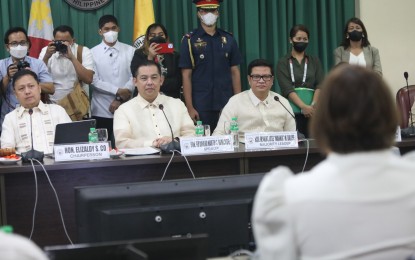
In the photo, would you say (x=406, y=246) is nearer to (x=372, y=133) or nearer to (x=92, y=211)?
(x=372, y=133)

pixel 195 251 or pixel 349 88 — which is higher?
pixel 349 88

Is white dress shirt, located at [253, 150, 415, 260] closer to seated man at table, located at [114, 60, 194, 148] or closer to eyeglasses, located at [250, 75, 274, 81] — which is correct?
seated man at table, located at [114, 60, 194, 148]

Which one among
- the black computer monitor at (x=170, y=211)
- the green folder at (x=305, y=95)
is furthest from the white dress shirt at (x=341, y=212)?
the green folder at (x=305, y=95)

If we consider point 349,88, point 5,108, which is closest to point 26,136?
point 5,108

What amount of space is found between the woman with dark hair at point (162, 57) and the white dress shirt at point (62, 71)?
377 mm

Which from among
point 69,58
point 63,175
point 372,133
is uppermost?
point 69,58

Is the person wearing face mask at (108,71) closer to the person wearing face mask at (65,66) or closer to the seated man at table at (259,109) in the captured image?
the person wearing face mask at (65,66)

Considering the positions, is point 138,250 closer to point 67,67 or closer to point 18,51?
point 18,51

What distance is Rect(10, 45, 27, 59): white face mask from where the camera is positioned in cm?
504

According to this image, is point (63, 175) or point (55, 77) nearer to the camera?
point (63, 175)

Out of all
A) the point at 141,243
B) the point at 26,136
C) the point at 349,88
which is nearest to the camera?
the point at 349,88

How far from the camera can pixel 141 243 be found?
5.16ft

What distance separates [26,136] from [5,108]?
2.59 feet

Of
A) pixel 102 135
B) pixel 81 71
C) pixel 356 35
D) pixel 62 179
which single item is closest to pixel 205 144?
pixel 102 135
